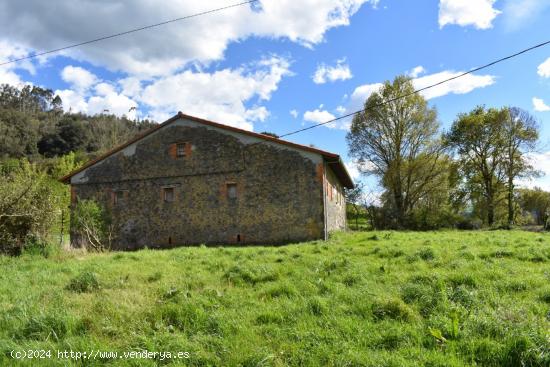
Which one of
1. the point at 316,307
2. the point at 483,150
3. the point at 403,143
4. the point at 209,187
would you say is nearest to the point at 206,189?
the point at 209,187

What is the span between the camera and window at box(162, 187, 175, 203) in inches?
739

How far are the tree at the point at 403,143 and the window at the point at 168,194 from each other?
17538 millimetres

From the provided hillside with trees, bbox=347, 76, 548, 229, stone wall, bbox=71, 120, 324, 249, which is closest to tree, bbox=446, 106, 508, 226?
hillside with trees, bbox=347, 76, 548, 229

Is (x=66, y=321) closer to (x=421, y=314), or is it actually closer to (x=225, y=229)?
(x=421, y=314)

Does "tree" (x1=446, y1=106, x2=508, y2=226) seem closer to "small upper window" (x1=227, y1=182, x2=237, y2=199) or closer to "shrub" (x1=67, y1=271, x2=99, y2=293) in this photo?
"small upper window" (x1=227, y1=182, x2=237, y2=199)

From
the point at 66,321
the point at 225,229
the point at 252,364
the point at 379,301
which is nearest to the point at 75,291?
the point at 66,321

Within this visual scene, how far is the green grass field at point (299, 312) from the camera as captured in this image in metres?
4.34

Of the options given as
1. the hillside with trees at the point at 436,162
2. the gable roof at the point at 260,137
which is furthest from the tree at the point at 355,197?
the gable roof at the point at 260,137

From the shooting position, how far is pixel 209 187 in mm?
18094

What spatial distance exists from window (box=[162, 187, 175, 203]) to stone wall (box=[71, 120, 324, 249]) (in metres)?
0.14

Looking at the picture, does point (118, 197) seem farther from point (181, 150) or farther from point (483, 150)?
point (483, 150)

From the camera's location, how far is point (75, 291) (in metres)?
7.21

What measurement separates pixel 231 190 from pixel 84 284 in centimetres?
1062

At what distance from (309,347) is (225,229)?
525 inches
